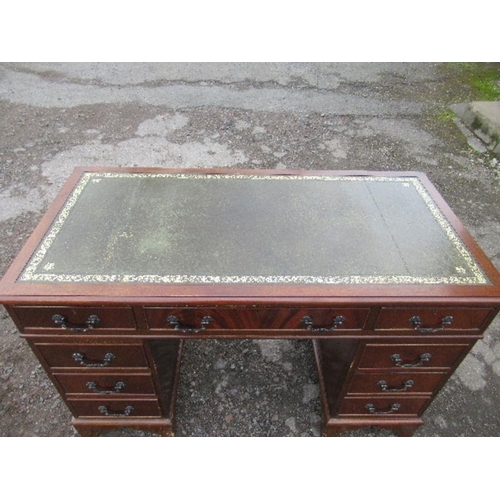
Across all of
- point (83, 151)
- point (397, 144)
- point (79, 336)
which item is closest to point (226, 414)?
point (79, 336)

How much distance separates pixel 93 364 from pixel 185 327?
0.53m

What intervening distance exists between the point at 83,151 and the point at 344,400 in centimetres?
382

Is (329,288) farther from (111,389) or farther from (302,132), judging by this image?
(302,132)

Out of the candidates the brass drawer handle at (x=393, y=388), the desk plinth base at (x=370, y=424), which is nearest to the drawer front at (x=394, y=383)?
the brass drawer handle at (x=393, y=388)

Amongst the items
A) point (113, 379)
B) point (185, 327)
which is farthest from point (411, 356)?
point (113, 379)

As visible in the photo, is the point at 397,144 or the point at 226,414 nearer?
the point at 226,414

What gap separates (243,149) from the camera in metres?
4.38

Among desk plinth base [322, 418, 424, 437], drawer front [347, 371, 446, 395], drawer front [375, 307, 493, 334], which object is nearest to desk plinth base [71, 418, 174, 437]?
desk plinth base [322, 418, 424, 437]

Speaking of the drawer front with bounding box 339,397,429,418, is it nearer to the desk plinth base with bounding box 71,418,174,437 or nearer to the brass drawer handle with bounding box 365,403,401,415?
the brass drawer handle with bounding box 365,403,401,415

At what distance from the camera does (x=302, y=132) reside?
4688 mm

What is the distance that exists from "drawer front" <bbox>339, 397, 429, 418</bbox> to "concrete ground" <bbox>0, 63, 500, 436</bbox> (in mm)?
256

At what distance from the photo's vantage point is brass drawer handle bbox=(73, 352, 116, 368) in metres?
1.76

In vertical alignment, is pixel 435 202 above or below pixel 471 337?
above

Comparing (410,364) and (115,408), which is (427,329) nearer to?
(410,364)
